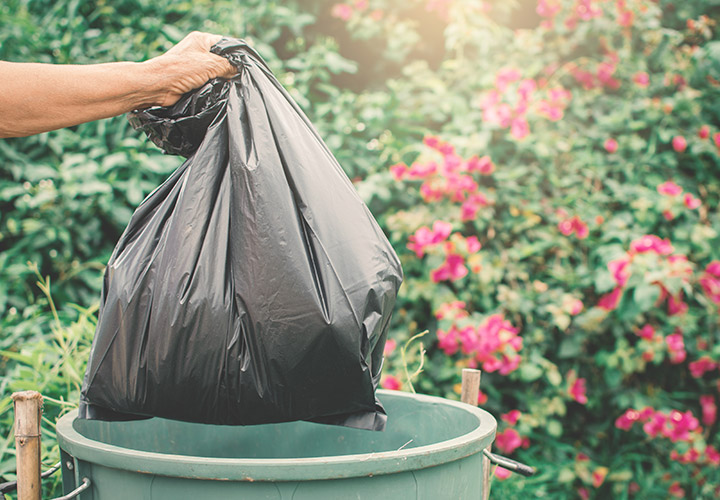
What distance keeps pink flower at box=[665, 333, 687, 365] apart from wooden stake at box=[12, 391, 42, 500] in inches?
92.8

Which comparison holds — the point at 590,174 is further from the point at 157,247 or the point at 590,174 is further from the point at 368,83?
the point at 157,247

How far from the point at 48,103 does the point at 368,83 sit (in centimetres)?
283

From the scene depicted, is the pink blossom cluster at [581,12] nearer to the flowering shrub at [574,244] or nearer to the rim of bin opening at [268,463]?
the flowering shrub at [574,244]

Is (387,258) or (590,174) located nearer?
(387,258)

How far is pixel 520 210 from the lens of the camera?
9.71ft

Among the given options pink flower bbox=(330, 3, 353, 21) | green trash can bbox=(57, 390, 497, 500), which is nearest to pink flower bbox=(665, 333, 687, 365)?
green trash can bbox=(57, 390, 497, 500)

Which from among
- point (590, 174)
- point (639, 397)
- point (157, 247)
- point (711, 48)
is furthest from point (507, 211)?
point (157, 247)

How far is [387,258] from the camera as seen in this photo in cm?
131

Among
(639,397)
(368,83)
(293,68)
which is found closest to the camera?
(639,397)

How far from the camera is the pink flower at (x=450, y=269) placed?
2.72m

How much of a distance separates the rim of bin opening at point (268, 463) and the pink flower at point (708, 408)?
7.01ft

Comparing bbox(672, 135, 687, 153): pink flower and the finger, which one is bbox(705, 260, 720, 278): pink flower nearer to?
bbox(672, 135, 687, 153): pink flower

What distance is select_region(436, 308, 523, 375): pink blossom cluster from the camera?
102 inches

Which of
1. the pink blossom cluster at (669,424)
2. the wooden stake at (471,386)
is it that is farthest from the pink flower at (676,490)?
the wooden stake at (471,386)
